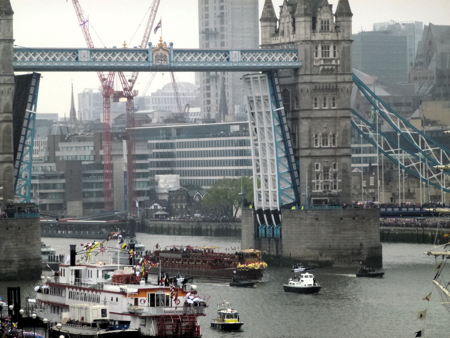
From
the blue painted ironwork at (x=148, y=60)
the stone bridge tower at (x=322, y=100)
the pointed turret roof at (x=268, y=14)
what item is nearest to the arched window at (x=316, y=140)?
the stone bridge tower at (x=322, y=100)

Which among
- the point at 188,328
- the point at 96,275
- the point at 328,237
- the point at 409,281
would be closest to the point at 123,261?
the point at 96,275

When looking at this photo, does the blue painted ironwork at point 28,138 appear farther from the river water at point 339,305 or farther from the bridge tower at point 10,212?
the river water at point 339,305

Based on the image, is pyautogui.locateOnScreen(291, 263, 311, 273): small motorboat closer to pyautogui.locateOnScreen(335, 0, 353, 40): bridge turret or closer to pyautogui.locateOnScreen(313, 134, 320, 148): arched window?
pyautogui.locateOnScreen(313, 134, 320, 148): arched window

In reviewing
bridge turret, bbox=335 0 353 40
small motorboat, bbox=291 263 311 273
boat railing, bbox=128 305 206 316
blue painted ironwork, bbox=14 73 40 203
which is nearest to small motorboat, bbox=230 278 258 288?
small motorboat, bbox=291 263 311 273

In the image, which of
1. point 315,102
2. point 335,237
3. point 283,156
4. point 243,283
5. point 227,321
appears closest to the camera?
point 227,321

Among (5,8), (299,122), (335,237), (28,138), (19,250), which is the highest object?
(5,8)

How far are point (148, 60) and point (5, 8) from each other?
1467 cm

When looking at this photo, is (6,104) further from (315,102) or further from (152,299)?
(152,299)

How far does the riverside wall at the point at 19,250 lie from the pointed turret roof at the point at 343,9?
37.3m

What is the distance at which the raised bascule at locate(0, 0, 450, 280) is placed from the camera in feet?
545

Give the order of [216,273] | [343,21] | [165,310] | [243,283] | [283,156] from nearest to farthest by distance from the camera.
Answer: [165,310], [243,283], [216,273], [283,156], [343,21]

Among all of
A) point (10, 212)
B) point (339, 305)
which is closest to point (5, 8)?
point (10, 212)

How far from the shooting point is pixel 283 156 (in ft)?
566

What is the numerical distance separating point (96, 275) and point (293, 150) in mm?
58948
